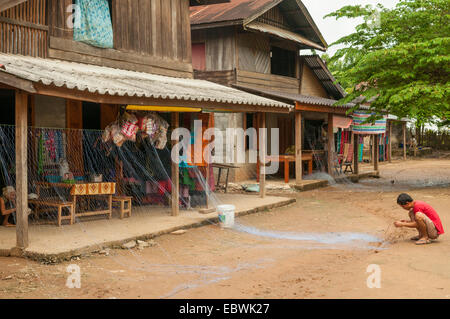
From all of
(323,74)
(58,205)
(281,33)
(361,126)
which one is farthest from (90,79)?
(323,74)

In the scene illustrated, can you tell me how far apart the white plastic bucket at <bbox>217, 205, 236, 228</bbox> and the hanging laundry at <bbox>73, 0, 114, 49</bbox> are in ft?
15.7

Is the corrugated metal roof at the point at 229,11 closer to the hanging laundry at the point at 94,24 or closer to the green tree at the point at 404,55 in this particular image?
the green tree at the point at 404,55

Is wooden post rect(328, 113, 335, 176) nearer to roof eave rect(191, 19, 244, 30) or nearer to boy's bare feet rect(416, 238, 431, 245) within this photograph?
roof eave rect(191, 19, 244, 30)

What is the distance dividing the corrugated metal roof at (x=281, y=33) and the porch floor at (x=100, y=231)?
7.78 metres

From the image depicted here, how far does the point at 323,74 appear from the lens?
866 inches

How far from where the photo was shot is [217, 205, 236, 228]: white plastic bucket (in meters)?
9.37

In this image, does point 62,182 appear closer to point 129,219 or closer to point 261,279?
point 129,219

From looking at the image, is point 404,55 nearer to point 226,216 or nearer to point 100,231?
point 226,216

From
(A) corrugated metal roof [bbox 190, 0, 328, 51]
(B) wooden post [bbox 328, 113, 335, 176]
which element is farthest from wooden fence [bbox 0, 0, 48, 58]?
(B) wooden post [bbox 328, 113, 335, 176]

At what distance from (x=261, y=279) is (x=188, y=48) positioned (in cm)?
905

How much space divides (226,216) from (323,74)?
562 inches

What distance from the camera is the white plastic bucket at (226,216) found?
30.7ft

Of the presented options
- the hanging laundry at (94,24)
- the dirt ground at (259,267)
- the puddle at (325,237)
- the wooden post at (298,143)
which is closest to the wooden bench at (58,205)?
the dirt ground at (259,267)

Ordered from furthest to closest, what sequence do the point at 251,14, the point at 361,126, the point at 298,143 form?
the point at 361,126
the point at 251,14
the point at 298,143
